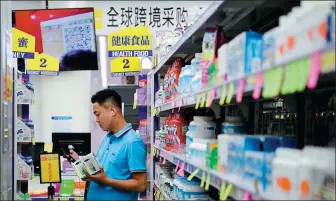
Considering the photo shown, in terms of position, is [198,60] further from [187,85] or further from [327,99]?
[327,99]

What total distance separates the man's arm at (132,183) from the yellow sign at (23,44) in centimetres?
405

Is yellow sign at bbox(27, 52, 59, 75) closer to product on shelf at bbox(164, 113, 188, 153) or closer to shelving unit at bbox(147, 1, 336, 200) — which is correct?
product on shelf at bbox(164, 113, 188, 153)

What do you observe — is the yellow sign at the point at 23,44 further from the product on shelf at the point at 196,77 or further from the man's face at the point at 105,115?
the product on shelf at the point at 196,77

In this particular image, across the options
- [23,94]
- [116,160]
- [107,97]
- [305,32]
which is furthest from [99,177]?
[23,94]

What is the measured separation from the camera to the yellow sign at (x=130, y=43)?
24.9 feet

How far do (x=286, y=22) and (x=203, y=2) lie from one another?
8.45 meters

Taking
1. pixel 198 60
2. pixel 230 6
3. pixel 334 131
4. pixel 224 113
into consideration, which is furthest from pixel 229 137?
pixel 224 113

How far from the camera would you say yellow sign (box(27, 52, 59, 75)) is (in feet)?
26.4

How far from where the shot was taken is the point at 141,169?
3586mm

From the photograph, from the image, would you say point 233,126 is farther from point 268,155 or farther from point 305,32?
point 305,32

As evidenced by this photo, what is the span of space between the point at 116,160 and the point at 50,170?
2.61 metres

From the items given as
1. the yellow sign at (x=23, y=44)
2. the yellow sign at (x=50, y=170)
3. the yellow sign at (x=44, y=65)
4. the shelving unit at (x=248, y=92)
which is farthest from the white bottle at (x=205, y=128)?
the yellow sign at (x=44, y=65)

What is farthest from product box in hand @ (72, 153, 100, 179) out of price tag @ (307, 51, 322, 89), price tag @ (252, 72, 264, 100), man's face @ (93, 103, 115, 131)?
price tag @ (307, 51, 322, 89)

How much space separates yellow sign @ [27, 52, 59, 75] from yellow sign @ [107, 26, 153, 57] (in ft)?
3.42
